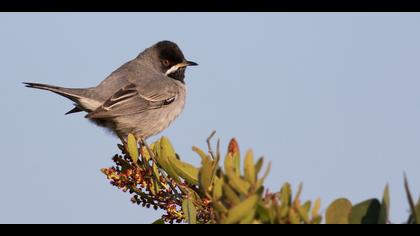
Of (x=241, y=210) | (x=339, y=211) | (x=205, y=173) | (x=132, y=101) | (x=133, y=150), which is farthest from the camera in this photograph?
(x=132, y=101)

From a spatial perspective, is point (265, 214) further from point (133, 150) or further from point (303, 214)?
point (133, 150)

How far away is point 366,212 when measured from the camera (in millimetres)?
2305

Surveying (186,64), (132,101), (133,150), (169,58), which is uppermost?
(169,58)

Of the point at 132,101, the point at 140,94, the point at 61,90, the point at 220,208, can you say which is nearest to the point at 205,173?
the point at 220,208

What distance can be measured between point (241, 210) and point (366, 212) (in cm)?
52

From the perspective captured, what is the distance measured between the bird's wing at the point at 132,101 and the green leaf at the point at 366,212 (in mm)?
5732

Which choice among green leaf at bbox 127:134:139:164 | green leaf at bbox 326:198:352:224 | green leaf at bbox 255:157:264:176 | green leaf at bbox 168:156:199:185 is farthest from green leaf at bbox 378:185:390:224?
green leaf at bbox 127:134:139:164

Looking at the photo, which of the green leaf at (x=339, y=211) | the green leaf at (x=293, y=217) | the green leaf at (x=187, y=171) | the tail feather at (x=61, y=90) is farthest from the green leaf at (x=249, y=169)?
the tail feather at (x=61, y=90)

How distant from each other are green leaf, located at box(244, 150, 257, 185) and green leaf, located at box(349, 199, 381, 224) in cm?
44

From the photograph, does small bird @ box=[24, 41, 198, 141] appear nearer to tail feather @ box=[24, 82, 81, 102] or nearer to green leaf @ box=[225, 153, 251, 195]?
tail feather @ box=[24, 82, 81, 102]

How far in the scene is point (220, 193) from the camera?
2.48 metres
